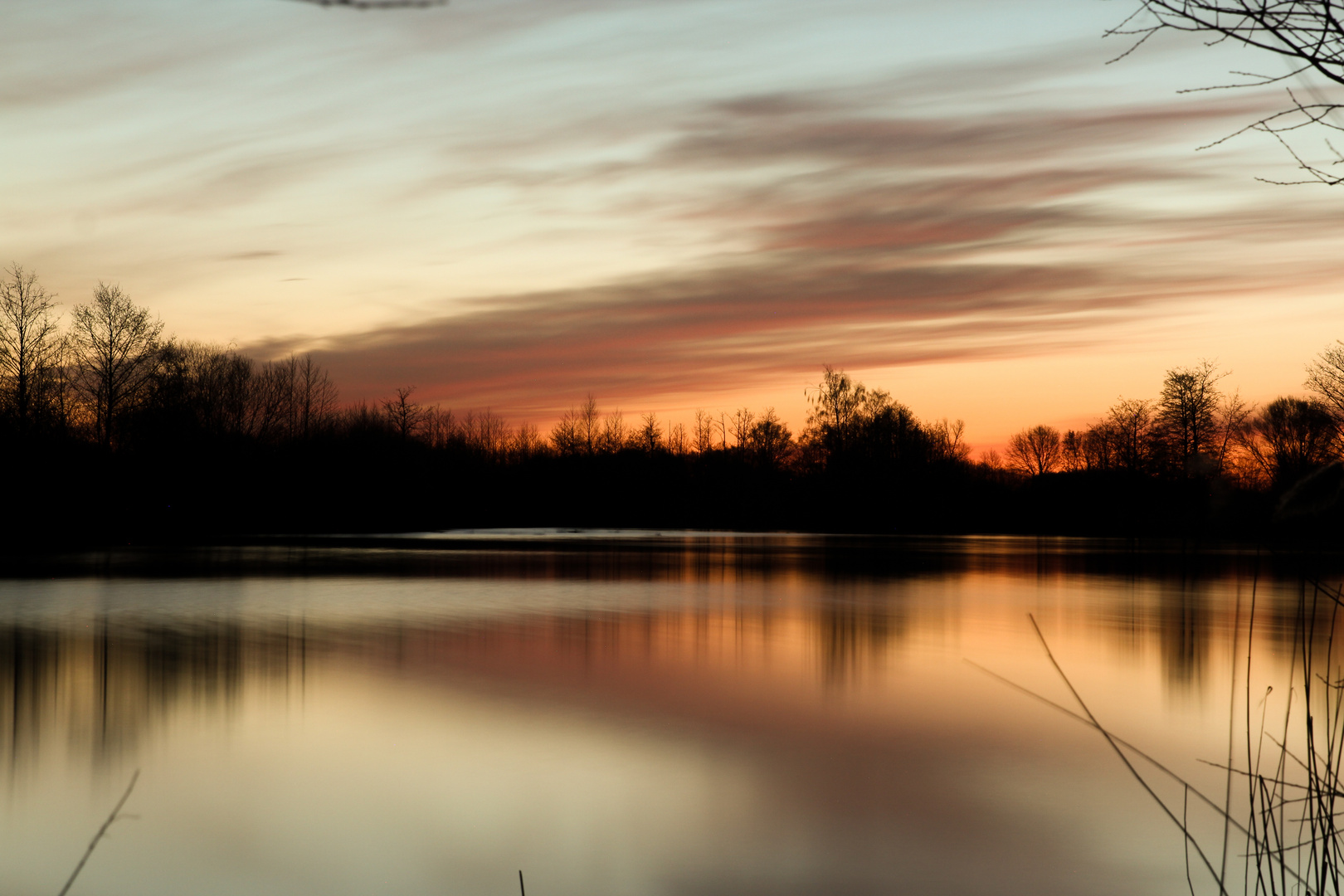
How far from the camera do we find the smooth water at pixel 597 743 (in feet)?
15.5

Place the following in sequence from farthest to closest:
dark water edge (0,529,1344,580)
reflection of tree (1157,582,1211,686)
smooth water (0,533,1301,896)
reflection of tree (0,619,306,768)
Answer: dark water edge (0,529,1344,580)
reflection of tree (1157,582,1211,686)
reflection of tree (0,619,306,768)
smooth water (0,533,1301,896)

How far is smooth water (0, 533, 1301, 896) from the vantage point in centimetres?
471

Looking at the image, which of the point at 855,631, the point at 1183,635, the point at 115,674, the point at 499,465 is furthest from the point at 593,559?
the point at 499,465

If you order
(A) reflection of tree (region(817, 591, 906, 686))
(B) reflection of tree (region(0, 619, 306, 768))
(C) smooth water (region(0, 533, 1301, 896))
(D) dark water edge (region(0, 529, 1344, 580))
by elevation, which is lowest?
(D) dark water edge (region(0, 529, 1344, 580))

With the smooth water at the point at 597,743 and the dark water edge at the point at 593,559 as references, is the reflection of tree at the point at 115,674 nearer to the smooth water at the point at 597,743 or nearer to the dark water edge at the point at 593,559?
the smooth water at the point at 597,743

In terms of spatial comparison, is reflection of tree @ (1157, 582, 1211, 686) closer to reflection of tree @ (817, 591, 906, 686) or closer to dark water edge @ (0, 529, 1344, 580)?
dark water edge @ (0, 529, 1344, 580)

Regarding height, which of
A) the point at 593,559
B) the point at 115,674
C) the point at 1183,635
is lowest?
the point at 593,559

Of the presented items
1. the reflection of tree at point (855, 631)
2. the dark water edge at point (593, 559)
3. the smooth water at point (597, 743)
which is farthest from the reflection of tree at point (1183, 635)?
the reflection of tree at point (855, 631)

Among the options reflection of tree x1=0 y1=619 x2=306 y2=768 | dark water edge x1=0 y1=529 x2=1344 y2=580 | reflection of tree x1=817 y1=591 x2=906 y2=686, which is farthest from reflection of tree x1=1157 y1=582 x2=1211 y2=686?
reflection of tree x1=0 y1=619 x2=306 y2=768

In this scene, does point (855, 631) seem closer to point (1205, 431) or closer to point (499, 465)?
point (1205, 431)

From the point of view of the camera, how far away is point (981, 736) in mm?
7254

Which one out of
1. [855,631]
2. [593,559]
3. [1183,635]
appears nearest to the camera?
[855,631]

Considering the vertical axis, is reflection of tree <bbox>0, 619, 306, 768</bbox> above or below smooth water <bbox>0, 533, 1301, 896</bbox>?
above

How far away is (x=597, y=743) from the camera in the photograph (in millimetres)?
6906
